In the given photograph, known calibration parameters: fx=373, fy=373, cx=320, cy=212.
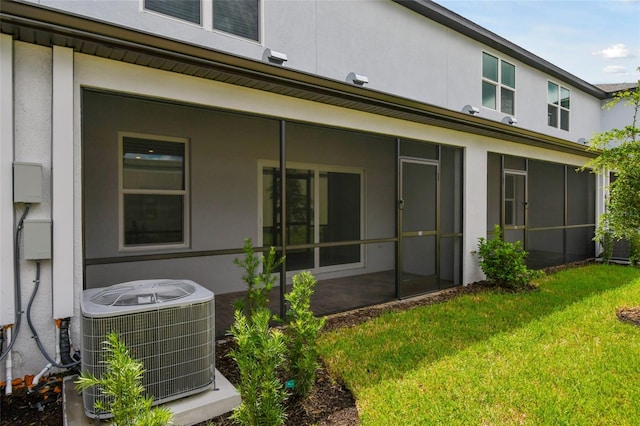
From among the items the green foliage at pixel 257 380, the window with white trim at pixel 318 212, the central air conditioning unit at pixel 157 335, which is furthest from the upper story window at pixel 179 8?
the green foliage at pixel 257 380

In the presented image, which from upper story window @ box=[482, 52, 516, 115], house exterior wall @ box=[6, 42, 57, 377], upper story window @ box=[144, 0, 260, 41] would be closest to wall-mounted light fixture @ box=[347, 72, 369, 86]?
upper story window @ box=[144, 0, 260, 41]

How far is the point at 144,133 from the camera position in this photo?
19.9ft

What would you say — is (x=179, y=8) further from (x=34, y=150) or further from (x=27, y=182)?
(x=27, y=182)

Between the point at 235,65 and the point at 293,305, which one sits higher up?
the point at 235,65

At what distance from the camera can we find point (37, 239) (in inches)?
126

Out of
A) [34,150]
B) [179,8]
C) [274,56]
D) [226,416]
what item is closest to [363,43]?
[274,56]

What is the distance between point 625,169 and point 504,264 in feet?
7.99

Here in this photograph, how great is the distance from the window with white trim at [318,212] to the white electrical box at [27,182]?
4307 millimetres

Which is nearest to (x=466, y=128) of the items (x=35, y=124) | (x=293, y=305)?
(x=293, y=305)

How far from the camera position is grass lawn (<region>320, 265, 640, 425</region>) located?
300 cm

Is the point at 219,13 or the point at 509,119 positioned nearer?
the point at 219,13

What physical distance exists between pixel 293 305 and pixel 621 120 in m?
15.0

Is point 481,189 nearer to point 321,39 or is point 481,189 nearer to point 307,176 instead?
point 307,176

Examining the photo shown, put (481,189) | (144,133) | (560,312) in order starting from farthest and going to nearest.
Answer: (481,189), (144,133), (560,312)
